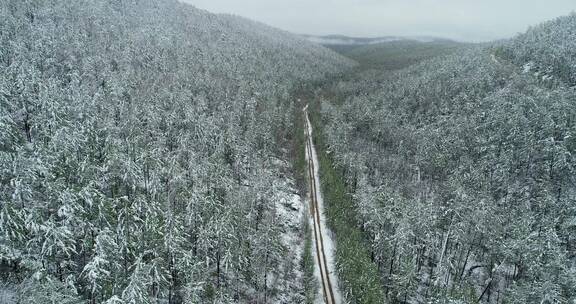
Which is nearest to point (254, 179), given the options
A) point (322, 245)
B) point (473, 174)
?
point (322, 245)

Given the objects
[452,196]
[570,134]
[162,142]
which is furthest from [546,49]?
[162,142]

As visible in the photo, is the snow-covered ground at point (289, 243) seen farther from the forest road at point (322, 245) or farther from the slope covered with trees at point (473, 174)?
the slope covered with trees at point (473, 174)

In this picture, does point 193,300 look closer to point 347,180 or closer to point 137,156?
point 137,156

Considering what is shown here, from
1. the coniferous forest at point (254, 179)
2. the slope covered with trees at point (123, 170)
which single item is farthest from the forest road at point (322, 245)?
the slope covered with trees at point (123, 170)

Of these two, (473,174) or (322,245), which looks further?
(473,174)

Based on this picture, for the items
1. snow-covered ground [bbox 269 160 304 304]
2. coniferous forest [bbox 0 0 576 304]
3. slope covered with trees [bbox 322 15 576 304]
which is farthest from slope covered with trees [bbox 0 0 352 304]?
slope covered with trees [bbox 322 15 576 304]

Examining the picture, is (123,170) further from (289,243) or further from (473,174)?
(473,174)

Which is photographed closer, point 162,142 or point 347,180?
point 162,142
